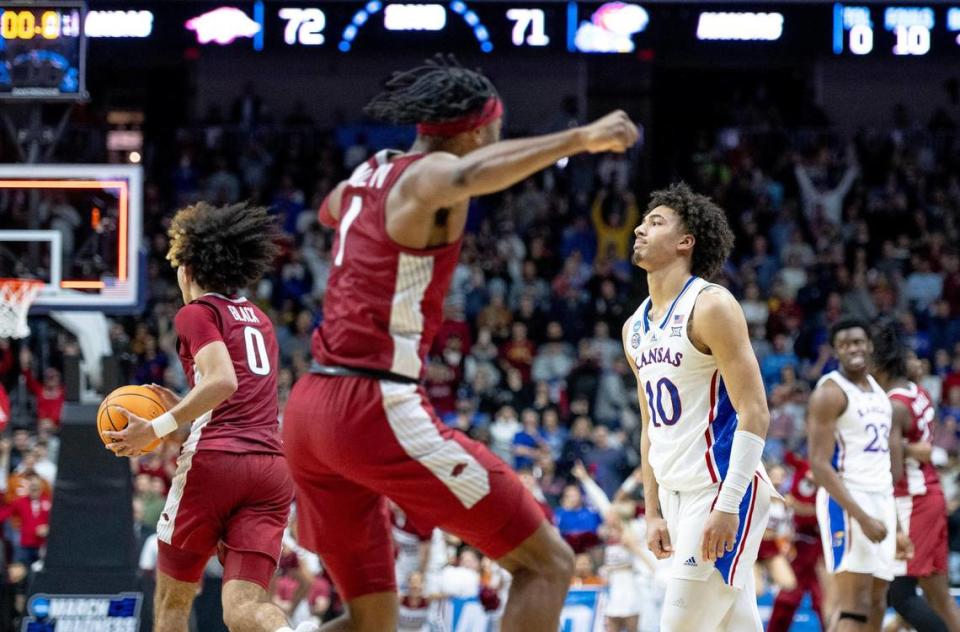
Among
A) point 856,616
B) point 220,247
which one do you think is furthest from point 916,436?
point 220,247

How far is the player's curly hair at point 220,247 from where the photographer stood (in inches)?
248

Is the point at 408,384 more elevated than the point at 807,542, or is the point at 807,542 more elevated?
the point at 408,384

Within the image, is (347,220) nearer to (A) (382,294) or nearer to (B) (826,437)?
(A) (382,294)

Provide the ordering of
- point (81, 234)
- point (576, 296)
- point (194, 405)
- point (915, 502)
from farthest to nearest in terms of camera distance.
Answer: point (576, 296) → point (81, 234) → point (915, 502) → point (194, 405)

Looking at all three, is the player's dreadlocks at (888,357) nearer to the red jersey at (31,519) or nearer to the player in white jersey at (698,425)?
the player in white jersey at (698,425)

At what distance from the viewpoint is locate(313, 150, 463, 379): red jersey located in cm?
453

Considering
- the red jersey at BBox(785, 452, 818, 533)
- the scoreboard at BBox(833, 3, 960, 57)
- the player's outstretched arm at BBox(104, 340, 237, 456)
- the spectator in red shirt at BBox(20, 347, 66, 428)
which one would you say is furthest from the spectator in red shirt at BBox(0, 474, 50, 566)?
the scoreboard at BBox(833, 3, 960, 57)

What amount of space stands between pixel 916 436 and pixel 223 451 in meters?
4.37

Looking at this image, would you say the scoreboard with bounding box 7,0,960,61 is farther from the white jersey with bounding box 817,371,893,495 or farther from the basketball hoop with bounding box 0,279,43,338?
the white jersey with bounding box 817,371,893,495

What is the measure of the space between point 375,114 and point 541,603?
1699 millimetres

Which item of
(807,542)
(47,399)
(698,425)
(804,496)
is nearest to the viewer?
(698,425)

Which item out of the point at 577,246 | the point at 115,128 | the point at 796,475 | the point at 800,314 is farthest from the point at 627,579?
the point at 115,128

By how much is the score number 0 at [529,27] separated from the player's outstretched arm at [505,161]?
41.5 feet

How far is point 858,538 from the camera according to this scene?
7578mm
